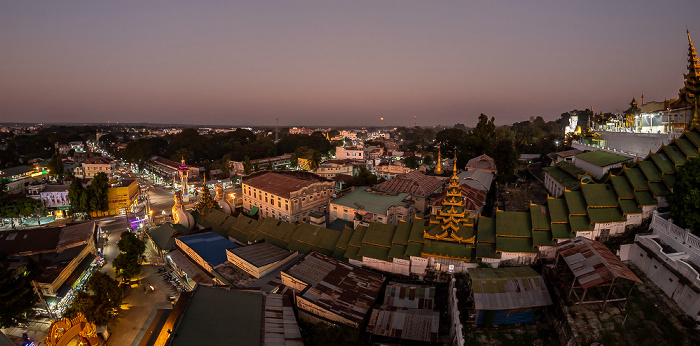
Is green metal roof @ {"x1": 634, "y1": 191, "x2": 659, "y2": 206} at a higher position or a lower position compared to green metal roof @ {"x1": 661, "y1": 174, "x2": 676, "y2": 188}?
lower

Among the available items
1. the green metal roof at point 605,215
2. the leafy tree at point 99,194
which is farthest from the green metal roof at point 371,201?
the leafy tree at point 99,194

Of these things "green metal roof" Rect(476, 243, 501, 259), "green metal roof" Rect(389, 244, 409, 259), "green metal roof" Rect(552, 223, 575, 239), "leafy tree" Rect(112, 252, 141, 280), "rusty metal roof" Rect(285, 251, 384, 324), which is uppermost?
"green metal roof" Rect(552, 223, 575, 239)

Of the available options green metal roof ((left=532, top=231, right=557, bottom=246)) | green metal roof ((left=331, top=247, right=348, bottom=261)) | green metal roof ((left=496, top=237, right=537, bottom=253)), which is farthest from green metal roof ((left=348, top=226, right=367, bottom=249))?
green metal roof ((left=532, top=231, right=557, bottom=246))

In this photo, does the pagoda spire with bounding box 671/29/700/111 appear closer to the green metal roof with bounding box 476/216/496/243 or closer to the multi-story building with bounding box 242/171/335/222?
the green metal roof with bounding box 476/216/496/243

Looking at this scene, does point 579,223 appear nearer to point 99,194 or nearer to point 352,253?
point 352,253

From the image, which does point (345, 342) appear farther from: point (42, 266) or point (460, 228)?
point (42, 266)

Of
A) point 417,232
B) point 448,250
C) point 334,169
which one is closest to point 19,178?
point 334,169
